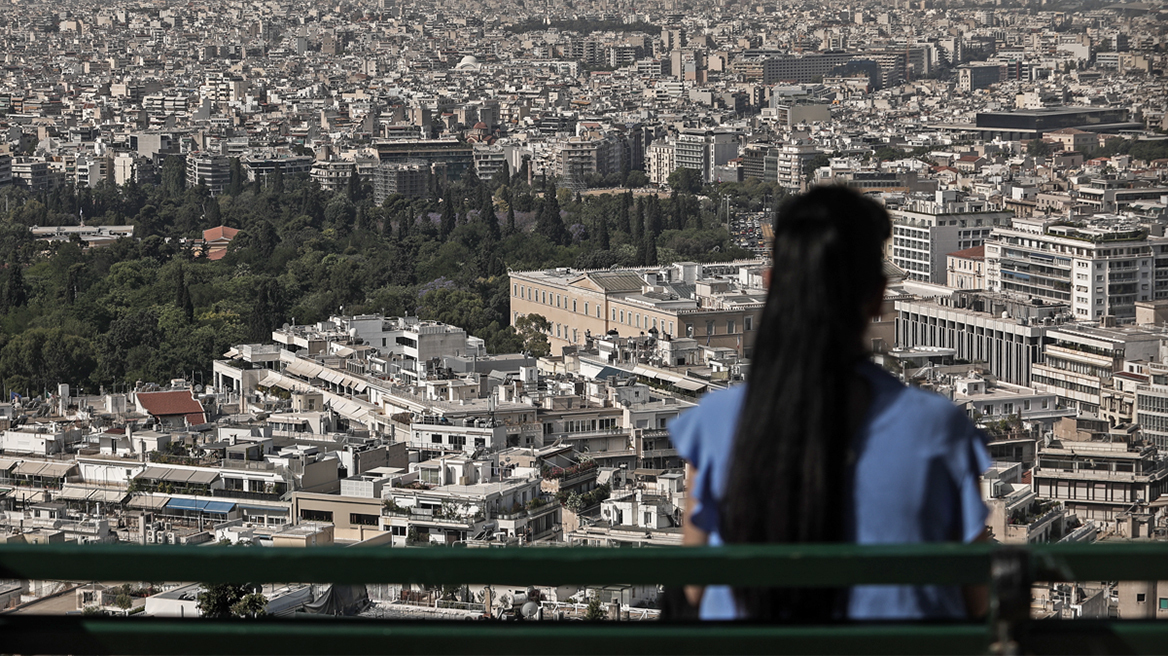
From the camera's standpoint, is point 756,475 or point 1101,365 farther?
point 1101,365

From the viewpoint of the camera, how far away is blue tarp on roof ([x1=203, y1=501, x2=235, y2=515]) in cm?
1084

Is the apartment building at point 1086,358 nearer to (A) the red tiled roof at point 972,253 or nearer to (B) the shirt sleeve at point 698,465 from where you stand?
(A) the red tiled roof at point 972,253

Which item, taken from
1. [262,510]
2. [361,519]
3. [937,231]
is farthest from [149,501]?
[937,231]

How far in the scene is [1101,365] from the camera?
16156 millimetres

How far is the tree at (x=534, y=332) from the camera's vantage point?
19016mm

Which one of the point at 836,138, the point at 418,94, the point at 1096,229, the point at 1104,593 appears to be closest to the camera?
the point at 1104,593

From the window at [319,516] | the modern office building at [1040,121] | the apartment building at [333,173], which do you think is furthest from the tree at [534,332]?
the modern office building at [1040,121]

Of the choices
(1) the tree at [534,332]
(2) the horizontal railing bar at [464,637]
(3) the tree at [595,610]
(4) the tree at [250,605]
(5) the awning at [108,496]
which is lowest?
(1) the tree at [534,332]

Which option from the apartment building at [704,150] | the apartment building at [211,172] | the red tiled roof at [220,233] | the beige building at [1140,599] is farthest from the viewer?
the apartment building at [704,150]

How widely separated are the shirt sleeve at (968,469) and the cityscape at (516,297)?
187mm

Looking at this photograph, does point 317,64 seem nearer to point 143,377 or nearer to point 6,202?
point 6,202

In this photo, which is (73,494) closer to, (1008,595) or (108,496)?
(108,496)

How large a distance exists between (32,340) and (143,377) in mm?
980

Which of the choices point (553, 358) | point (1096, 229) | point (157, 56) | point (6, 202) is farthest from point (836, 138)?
point (157, 56)
